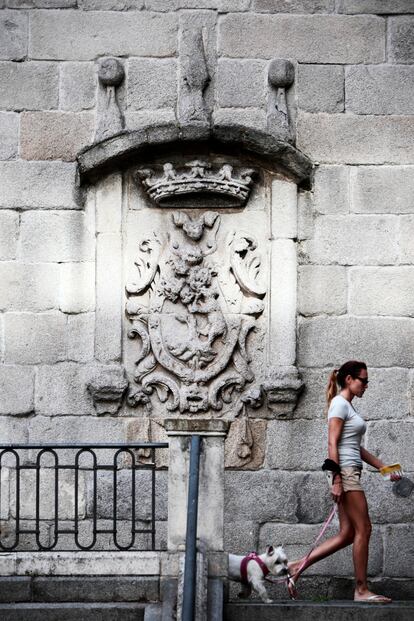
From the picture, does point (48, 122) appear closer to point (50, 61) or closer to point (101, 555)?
point (50, 61)

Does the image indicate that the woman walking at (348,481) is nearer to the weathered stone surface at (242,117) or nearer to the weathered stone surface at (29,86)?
the weathered stone surface at (242,117)

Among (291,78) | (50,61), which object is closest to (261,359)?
(291,78)

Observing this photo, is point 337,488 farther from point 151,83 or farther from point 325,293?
point 151,83

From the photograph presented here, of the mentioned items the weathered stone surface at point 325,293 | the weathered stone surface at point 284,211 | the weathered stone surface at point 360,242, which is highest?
the weathered stone surface at point 284,211

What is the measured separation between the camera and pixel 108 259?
1101 cm

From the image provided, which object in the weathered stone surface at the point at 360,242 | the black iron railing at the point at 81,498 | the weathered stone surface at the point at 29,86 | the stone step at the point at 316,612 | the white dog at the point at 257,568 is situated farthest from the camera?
the weathered stone surface at the point at 29,86

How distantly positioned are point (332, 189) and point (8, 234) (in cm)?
259

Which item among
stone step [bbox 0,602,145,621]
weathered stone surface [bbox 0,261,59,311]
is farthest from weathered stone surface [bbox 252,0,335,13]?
stone step [bbox 0,602,145,621]

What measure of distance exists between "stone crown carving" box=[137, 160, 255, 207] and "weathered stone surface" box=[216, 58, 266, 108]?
0.53m

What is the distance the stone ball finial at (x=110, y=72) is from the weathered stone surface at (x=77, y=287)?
4.74ft

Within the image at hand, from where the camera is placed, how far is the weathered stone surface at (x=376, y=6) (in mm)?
11133

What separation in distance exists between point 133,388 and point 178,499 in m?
2.17

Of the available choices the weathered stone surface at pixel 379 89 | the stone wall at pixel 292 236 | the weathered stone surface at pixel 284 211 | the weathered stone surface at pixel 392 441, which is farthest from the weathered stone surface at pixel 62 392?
the weathered stone surface at pixel 379 89

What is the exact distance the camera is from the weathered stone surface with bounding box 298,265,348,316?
10984mm
